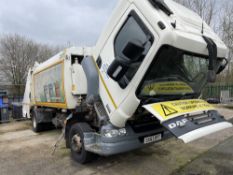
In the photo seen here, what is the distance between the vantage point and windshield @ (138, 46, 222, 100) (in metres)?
3.43

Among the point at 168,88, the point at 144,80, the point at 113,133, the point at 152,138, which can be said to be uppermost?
the point at 144,80

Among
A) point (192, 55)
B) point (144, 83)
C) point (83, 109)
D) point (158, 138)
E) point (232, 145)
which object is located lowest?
point (232, 145)

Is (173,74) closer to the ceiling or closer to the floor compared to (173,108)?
closer to the ceiling

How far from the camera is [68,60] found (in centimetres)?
548

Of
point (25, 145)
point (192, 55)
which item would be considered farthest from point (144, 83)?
point (25, 145)

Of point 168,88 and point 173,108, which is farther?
point 168,88

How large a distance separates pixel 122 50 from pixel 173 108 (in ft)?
4.09

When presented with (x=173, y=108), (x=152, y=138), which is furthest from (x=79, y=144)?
(x=173, y=108)

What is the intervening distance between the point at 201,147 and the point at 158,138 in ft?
6.31

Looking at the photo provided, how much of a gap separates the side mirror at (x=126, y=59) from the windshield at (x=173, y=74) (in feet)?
0.89

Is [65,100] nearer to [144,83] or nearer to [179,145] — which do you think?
[144,83]

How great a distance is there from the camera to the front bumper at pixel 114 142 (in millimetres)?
3957

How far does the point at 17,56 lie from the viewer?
2998 cm

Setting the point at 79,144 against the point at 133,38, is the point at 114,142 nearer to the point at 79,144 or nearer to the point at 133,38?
the point at 79,144
